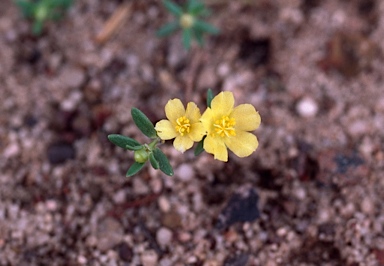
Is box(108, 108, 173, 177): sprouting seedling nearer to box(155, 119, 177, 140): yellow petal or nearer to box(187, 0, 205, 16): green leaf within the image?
box(155, 119, 177, 140): yellow petal

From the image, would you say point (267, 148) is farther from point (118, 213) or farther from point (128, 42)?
point (128, 42)

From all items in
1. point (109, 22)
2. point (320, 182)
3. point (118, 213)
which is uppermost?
point (109, 22)

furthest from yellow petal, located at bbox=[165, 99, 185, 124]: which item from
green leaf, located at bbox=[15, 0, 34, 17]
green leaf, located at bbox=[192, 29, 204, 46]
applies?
green leaf, located at bbox=[15, 0, 34, 17]

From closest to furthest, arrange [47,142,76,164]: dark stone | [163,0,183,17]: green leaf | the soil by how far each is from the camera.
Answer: the soil
[47,142,76,164]: dark stone
[163,0,183,17]: green leaf

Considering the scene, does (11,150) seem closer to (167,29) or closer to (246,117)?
(167,29)

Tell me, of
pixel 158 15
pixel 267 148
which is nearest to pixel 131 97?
pixel 158 15

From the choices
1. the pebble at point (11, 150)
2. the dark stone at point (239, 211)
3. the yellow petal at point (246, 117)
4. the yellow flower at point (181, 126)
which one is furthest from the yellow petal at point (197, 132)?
the pebble at point (11, 150)
